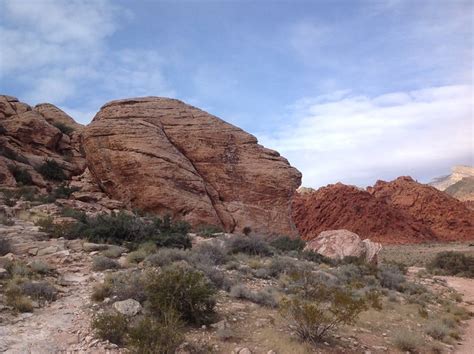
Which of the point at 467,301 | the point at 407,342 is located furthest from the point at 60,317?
the point at 467,301

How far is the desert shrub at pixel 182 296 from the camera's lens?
762 centimetres

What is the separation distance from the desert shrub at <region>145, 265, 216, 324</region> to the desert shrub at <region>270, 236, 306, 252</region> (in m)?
10.3

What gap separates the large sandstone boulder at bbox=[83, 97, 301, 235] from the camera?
20.1 meters

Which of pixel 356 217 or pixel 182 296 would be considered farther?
pixel 356 217

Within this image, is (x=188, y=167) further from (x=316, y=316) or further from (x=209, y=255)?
(x=316, y=316)

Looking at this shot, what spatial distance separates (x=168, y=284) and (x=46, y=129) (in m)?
23.1

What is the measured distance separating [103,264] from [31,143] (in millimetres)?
19435

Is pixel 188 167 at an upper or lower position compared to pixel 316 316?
upper

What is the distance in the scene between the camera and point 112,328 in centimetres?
670

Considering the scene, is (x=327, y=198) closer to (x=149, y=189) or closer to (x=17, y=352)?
(x=149, y=189)

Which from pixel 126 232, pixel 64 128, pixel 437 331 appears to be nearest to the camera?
pixel 437 331

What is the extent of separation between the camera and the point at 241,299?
9656 millimetres

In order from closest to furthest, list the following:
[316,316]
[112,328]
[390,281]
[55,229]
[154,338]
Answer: [154,338] < [112,328] < [316,316] < [55,229] < [390,281]

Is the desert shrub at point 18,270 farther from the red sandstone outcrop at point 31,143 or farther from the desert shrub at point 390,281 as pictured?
the red sandstone outcrop at point 31,143
